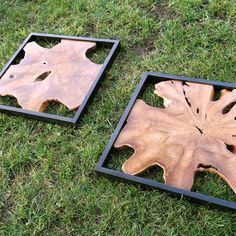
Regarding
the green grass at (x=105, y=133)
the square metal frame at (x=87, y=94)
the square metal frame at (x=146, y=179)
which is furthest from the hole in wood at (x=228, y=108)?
the square metal frame at (x=87, y=94)

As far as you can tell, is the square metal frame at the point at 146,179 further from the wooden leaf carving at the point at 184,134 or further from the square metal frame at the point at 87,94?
the square metal frame at the point at 87,94

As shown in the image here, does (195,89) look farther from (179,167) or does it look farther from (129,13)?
(129,13)

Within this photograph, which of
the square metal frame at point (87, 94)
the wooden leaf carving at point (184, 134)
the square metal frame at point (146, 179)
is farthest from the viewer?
the square metal frame at point (87, 94)

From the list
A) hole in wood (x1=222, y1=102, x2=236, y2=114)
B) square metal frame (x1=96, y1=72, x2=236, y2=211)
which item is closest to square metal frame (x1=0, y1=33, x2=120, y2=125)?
square metal frame (x1=96, y1=72, x2=236, y2=211)

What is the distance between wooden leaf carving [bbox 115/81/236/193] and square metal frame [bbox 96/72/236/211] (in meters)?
0.03

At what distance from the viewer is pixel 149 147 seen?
5.95 ft

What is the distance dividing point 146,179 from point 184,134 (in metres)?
0.29

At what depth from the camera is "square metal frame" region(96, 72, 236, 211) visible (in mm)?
1595

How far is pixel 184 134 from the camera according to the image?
1.83 metres

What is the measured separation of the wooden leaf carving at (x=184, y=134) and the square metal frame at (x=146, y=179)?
0.03 metres

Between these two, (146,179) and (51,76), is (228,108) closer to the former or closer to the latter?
(146,179)

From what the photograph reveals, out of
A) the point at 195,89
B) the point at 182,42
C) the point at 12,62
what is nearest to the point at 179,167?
the point at 195,89

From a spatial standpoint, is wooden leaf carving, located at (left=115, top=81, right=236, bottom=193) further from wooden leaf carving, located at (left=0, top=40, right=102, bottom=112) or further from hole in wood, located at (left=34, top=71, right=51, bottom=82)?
hole in wood, located at (left=34, top=71, right=51, bottom=82)

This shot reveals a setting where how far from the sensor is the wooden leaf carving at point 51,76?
85.4 inches
